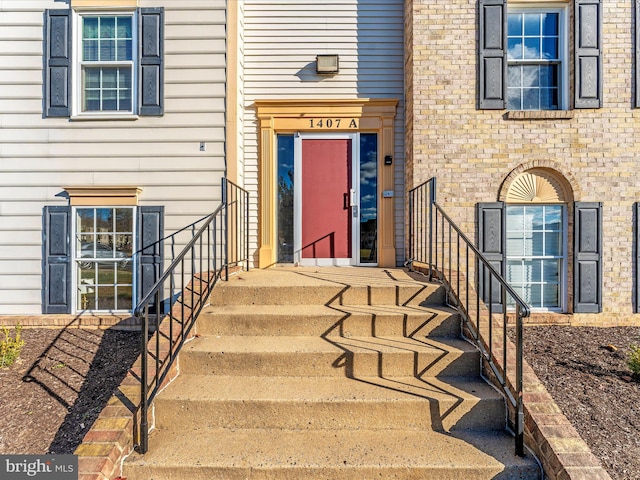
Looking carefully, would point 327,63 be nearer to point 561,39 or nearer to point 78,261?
point 561,39

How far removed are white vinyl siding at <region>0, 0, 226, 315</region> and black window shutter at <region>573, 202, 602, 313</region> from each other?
4.71 m

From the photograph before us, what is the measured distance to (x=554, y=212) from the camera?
16.0 feet

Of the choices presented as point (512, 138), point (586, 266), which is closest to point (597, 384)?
point (586, 266)

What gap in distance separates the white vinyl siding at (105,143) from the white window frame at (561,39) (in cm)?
395

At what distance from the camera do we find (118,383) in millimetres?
3551

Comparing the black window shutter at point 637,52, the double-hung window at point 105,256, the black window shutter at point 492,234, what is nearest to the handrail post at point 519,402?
the black window shutter at point 492,234

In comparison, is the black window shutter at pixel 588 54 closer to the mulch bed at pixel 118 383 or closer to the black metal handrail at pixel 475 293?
the black metal handrail at pixel 475 293

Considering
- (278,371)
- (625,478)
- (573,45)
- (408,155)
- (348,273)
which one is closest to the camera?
(625,478)

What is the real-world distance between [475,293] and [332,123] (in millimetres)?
3165

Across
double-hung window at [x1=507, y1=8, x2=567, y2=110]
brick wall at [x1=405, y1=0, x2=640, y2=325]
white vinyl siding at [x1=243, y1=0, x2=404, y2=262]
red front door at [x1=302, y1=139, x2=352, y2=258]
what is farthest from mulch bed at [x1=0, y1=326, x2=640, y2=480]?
double-hung window at [x1=507, y1=8, x2=567, y2=110]

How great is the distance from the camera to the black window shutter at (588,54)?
4.76 m

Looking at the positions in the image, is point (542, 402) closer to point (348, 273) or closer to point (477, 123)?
point (348, 273)

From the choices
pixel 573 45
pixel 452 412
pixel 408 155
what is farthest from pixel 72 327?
pixel 573 45

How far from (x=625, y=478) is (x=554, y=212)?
11.3 ft
